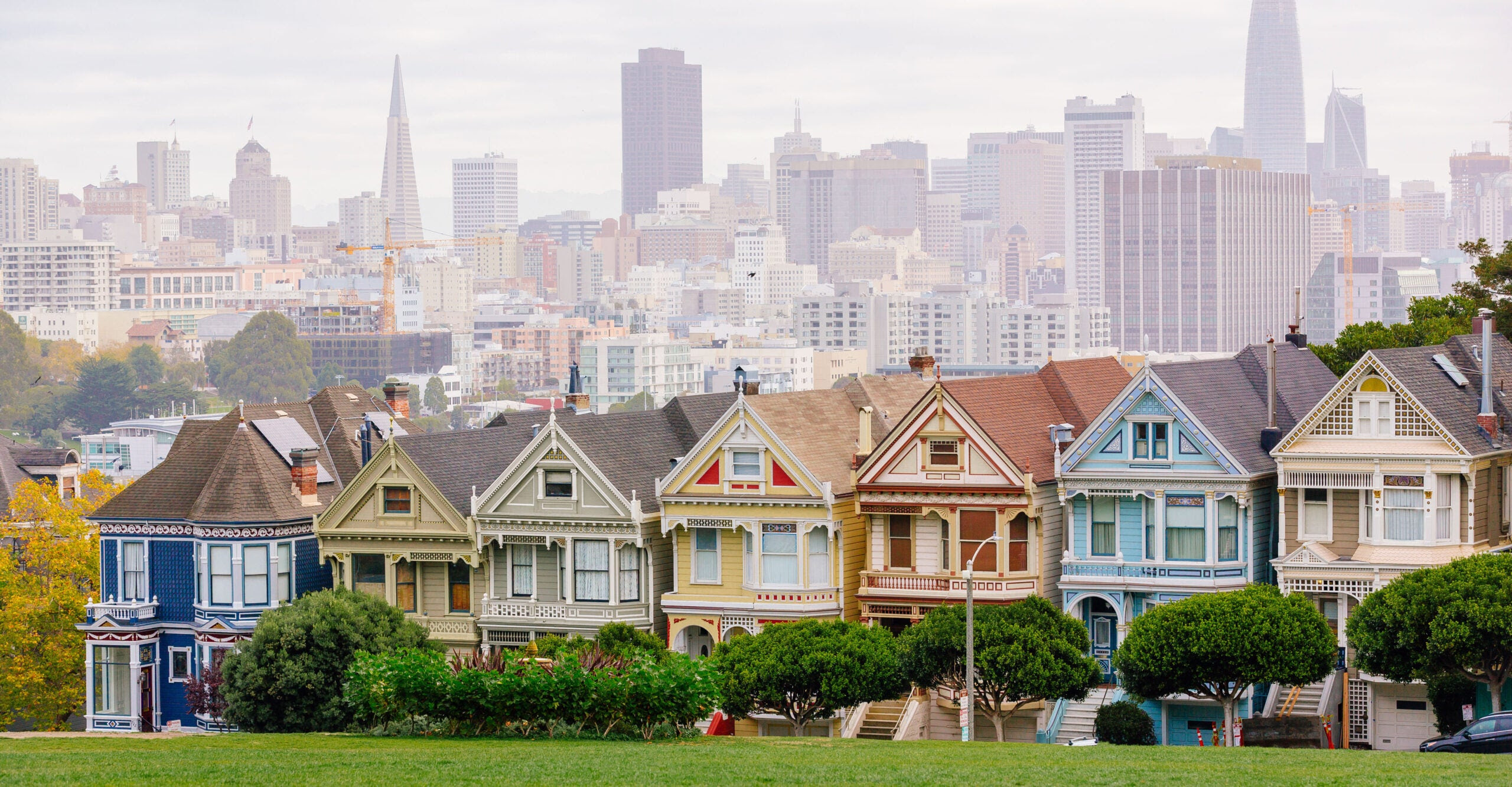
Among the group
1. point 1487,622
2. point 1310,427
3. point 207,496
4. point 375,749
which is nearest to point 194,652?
point 207,496

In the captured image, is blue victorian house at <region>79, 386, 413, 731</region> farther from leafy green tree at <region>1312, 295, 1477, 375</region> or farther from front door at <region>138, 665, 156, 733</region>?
leafy green tree at <region>1312, 295, 1477, 375</region>

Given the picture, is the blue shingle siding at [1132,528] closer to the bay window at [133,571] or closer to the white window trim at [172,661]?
the white window trim at [172,661]

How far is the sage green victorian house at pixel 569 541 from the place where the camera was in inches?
2410

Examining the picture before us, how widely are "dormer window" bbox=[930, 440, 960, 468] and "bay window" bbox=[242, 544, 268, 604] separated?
1860cm

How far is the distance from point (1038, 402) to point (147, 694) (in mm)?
25305

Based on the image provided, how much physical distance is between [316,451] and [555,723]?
22956mm

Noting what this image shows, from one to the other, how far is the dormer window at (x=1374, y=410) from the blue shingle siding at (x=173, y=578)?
1216 inches

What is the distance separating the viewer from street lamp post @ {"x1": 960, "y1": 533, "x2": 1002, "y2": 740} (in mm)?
51906

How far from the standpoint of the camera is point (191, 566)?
215 feet

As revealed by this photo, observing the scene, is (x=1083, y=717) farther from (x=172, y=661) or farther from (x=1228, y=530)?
(x=172, y=661)

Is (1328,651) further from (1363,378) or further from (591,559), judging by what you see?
(591,559)

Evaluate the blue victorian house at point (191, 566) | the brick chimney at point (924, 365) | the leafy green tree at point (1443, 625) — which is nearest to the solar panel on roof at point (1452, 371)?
the leafy green tree at point (1443, 625)

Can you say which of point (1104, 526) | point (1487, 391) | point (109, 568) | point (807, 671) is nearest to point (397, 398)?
point (109, 568)

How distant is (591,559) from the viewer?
61.8 m
